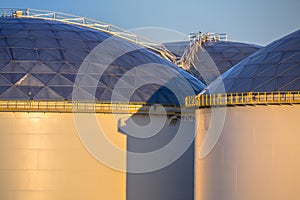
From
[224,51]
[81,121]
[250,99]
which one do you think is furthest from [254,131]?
[224,51]

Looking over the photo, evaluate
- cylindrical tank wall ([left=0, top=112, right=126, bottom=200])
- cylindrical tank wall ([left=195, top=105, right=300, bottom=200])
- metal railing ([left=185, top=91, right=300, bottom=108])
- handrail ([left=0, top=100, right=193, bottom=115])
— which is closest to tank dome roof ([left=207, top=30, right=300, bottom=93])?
metal railing ([left=185, top=91, right=300, bottom=108])

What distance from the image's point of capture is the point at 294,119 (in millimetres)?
31281

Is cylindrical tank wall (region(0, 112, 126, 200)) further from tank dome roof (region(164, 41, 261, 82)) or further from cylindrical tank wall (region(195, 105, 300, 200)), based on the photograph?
tank dome roof (region(164, 41, 261, 82))

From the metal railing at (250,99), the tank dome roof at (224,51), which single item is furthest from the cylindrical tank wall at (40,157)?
the tank dome roof at (224,51)

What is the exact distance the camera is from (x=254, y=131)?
3222 cm

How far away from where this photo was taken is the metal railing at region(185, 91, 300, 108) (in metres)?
31.5

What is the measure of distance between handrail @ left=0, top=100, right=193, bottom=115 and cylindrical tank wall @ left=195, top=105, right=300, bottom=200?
722cm

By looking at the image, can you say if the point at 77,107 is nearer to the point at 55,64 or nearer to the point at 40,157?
the point at 40,157

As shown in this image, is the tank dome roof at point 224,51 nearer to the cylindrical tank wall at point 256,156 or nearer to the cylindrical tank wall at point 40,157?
the cylindrical tank wall at point 40,157

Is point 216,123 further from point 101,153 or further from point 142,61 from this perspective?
point 142,61

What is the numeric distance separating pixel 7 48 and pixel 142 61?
7.62 metres

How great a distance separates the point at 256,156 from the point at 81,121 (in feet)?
34.7

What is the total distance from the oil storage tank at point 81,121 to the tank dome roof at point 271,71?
6186 millimetres

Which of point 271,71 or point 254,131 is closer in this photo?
point 254,131
